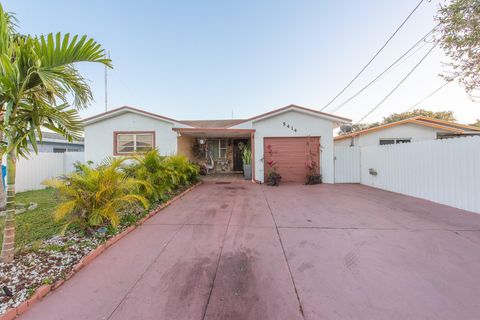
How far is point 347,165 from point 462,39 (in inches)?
226

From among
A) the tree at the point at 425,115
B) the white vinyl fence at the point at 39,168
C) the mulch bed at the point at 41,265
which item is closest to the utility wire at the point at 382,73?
the mulch bed at the point at 41,265

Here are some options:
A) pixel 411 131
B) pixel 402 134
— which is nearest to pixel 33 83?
pixel 402 134

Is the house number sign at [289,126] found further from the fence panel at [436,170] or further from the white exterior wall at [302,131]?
the fence panel at [436,170]

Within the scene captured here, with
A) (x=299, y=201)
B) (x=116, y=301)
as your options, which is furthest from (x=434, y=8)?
(x=116, y=301)

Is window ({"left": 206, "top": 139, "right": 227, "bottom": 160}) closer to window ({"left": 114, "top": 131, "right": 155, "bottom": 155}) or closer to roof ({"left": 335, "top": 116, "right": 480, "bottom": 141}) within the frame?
window ({"left": 114, "top": 131, "right": 155, "bottom": 155})

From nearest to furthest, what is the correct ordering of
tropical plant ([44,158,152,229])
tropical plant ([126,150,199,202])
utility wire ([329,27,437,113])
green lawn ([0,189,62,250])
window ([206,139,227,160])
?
green lawn ([0,189,62,250]) → tropical plant ([44,158,152,229]) → tropical plant ([126,150,199,202]) → utility wire ([329,27,437,113]) → window ([206,139,227,160])

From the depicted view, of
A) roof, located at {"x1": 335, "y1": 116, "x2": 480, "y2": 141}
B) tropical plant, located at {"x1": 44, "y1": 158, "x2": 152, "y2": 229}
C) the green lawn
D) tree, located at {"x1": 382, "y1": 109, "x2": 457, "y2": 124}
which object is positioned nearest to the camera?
the green lawn

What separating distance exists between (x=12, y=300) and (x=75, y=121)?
7.43 ft

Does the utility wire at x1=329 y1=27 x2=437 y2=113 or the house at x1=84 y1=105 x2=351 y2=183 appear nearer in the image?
the utility wire at x1=329 y1=27 x2=437 y2=113

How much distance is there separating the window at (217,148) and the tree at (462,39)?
11.2m

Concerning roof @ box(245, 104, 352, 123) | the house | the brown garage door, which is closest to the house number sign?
the house

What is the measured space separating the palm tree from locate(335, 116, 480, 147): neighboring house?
12882mm

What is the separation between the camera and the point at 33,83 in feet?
7.20

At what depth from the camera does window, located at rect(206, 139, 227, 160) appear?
14055mm
